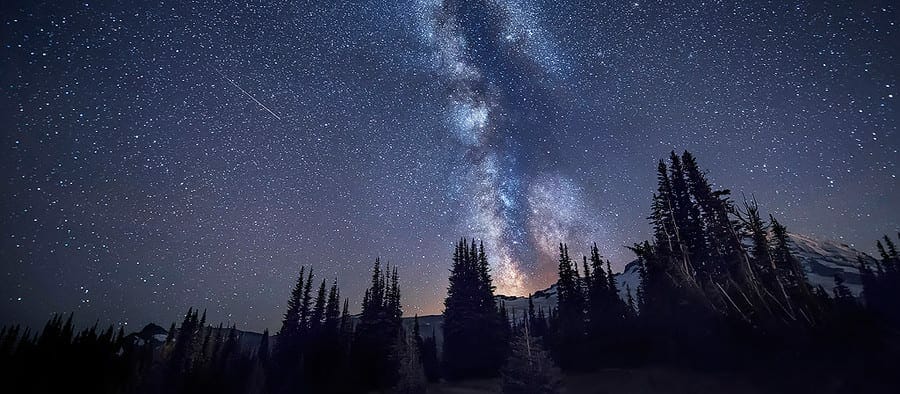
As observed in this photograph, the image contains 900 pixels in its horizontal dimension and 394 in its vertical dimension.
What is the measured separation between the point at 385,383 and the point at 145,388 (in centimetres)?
4004

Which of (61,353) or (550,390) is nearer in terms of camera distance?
(550,390)

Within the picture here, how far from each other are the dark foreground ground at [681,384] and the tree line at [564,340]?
3.13 feet

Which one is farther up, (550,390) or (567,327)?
Answer: (567,327)

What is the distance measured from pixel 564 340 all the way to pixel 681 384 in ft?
47.3

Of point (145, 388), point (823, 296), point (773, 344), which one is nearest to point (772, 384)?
point (773, 344)

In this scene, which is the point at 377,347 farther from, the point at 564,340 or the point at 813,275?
the point at 813,275

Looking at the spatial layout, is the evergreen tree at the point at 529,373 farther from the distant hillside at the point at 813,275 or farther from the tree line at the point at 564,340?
the distant hillside at the point at 813,275

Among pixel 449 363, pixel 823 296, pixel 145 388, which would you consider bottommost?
pixel 145 388

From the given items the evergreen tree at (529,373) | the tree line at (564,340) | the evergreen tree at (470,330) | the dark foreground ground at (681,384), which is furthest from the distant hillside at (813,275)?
the evergreen tree at (529,373)

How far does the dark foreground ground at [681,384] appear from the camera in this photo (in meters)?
24.4

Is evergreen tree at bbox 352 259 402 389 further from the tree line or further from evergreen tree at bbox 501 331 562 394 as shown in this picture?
evergreen tree at bbox 501 331 562 394

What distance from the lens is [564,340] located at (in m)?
45.0

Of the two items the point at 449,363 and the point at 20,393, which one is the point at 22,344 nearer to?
the point at 20,393

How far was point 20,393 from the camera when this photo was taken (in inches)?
1076
